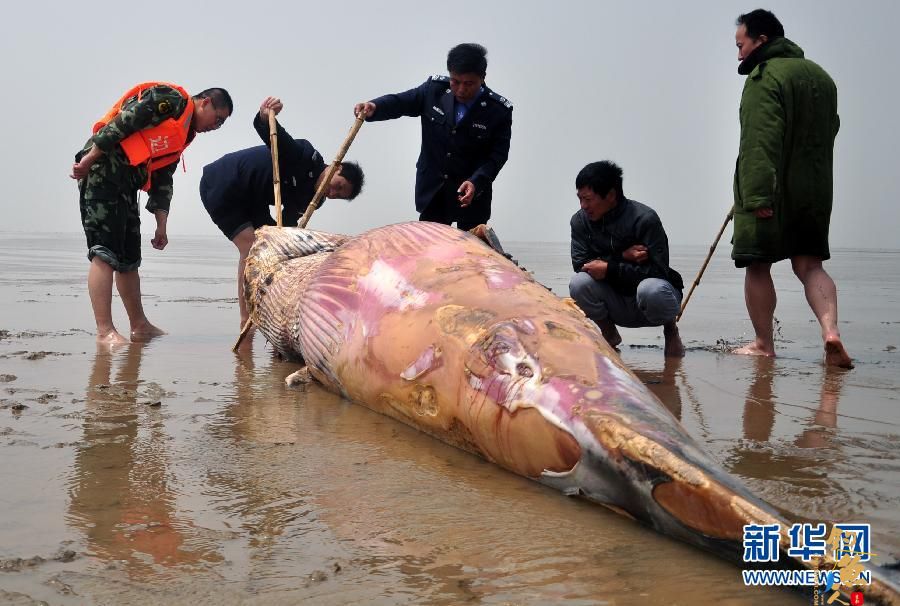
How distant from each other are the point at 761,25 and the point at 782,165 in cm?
95

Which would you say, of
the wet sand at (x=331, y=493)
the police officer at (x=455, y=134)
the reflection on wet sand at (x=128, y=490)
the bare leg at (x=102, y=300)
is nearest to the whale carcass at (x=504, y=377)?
the wet sand at (x=331, y=493)

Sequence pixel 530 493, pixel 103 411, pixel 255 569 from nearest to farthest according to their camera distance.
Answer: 1. pixel 255 569
2. pixel 530 493
3. pixel 103 411

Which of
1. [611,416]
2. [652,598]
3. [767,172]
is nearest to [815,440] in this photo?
[611,416]

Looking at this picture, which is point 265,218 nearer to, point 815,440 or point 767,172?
point 767,172

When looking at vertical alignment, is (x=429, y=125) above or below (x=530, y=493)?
above

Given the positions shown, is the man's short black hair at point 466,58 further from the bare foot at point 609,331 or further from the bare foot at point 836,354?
the bare foot at point 836,354

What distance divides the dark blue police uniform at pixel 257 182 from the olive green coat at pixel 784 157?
340cm

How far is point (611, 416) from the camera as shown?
266cm

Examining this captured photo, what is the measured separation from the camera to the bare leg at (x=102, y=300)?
20.5 feet

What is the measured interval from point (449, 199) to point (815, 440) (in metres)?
3.74

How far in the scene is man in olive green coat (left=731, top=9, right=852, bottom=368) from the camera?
586cm

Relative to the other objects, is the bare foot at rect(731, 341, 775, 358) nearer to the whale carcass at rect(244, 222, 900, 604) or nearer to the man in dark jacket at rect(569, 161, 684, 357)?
the man in dark jacket at rect(569, 161, 684, 357)

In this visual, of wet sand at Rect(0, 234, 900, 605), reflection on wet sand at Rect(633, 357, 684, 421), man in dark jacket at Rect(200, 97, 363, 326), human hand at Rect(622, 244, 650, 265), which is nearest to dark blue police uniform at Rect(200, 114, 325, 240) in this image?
man in dark jacket at Rect(200, 97, 363, 326)

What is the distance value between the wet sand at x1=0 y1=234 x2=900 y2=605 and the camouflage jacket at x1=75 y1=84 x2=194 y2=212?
173 cm
